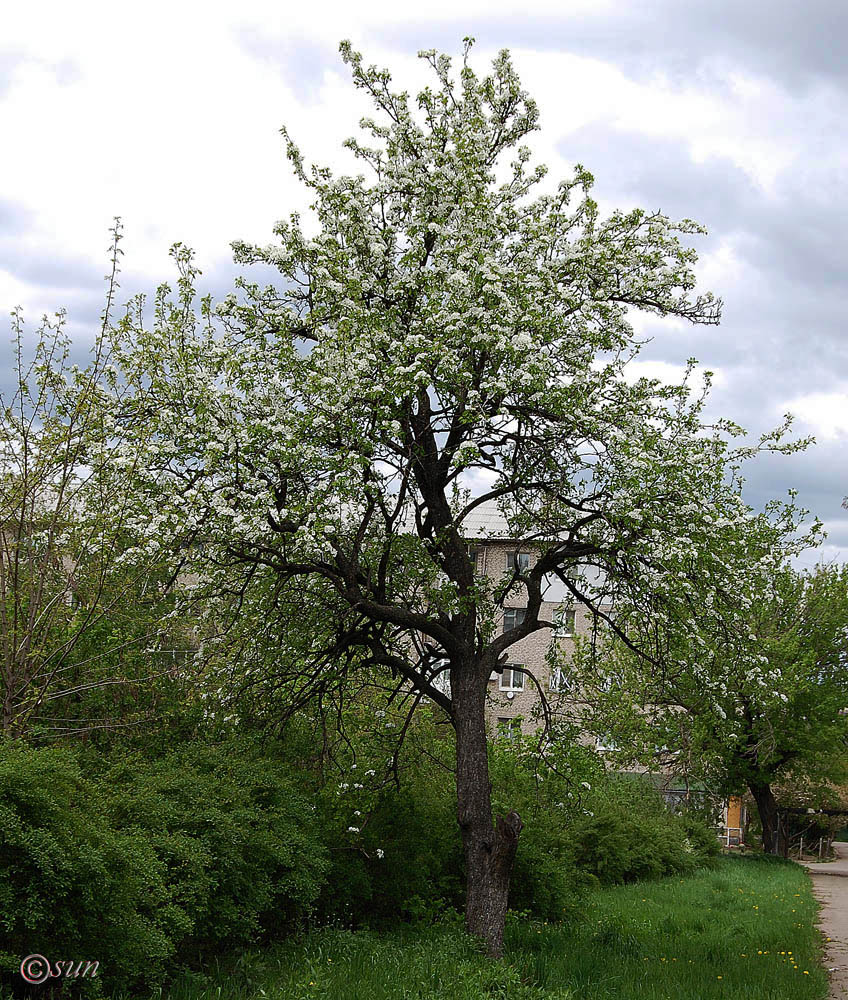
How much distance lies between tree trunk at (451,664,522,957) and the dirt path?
11.9 feet

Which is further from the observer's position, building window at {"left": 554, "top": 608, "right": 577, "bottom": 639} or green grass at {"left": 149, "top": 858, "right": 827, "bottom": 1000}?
building window at {"left": 554, "top": 608, "right": 577, "bottom": 639}

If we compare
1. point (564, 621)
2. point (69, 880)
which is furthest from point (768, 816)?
point (69, 880)

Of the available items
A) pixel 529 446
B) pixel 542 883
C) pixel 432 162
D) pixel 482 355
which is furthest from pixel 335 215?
pixel 542 883

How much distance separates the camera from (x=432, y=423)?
9.60 metres

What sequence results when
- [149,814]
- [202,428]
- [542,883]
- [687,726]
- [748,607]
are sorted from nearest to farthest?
[149,814] < [202,428] < [748,607] < [542,883] < [687,726]

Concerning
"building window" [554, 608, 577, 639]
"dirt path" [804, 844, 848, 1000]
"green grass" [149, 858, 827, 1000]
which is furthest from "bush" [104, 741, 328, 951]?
"dirt path" [804, 844, 848, 1000]

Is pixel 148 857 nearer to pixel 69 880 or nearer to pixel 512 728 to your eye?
pixel 69 880

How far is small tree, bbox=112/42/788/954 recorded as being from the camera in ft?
28.1

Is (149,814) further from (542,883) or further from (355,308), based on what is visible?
(542,883)

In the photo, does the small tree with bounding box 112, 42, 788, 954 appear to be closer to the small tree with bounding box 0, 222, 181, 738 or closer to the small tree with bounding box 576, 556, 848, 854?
the small tree with bounding box 0, 222, 181, 738

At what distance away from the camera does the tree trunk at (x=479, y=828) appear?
32.1 ft

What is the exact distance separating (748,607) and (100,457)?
6522 millimetres

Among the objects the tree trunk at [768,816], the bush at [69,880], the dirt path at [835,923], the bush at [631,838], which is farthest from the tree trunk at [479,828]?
Result: the tree trunk at [768,816]

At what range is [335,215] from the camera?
1024cm
